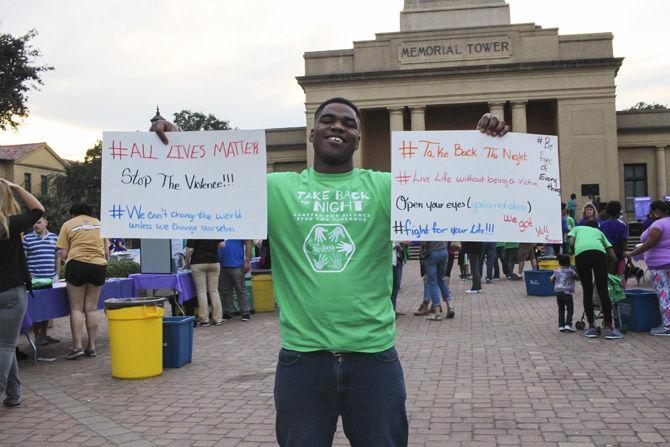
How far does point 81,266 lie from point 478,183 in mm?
6574

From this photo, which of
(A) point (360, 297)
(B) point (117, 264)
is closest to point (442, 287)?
(A) point (360, 297)

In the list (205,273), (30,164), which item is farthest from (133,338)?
(30,164)

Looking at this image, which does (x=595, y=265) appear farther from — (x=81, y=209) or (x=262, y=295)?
(x=81, y=209)

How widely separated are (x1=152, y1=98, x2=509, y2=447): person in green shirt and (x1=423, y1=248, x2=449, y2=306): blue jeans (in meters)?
8.68

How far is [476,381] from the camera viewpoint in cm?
715

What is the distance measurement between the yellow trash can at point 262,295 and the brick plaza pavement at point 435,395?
125 inches

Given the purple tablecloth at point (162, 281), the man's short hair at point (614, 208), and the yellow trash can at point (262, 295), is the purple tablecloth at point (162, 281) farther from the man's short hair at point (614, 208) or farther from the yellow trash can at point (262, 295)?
the man's short hair at point (614, 208)

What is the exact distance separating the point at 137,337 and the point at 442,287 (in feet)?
19.8

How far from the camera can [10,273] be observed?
6.19 m

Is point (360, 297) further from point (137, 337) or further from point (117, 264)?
point (117, 264)

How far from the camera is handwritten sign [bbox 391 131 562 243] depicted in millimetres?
3613

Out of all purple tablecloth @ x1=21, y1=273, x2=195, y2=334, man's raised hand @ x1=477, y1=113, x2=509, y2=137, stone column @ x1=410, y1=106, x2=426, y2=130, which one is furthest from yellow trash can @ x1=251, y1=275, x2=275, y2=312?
stone column @ x1=410, y1=106, x2=426, y2=130

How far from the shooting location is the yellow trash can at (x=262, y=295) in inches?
540

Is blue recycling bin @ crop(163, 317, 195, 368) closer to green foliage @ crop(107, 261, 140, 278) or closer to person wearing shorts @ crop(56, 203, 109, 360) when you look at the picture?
person wearing shorts @ crop(56, 203, 109, 360)
